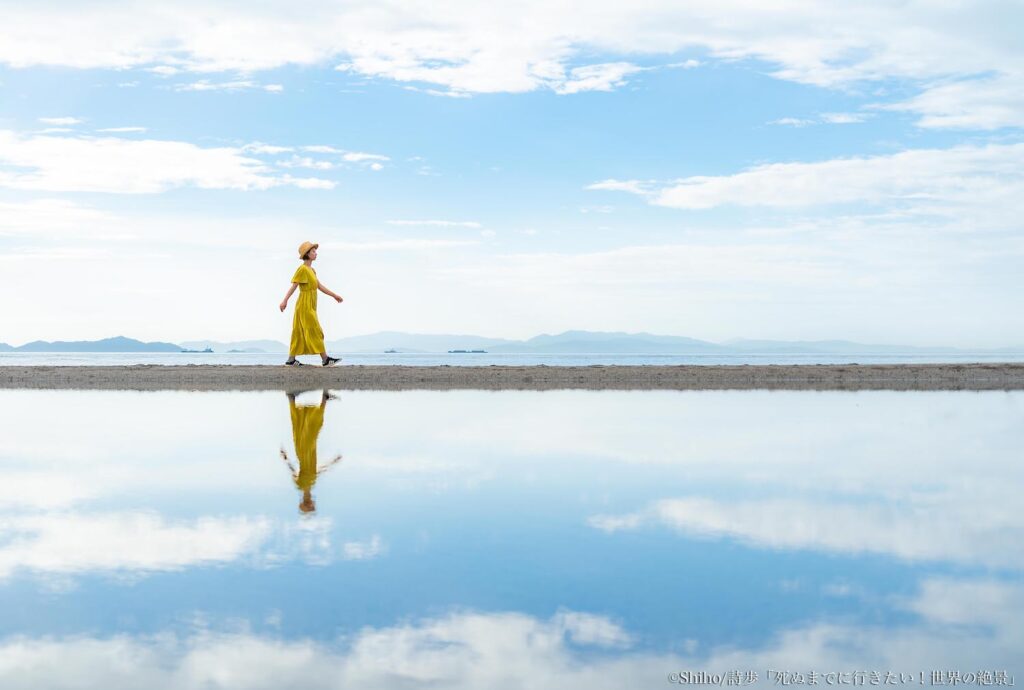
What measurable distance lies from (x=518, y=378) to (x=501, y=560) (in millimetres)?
23002

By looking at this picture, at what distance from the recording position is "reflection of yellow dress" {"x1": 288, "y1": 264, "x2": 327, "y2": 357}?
29781 mm

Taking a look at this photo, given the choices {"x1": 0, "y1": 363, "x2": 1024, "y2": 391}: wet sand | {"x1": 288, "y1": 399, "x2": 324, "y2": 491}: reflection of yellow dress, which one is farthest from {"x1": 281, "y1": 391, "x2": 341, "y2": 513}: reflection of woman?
{"x1": 0, "y1": 363, "x2": 1024, "y2": 391}: wet sand

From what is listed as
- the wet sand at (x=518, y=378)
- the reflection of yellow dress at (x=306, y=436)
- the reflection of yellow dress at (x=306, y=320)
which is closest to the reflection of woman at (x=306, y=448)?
the reflection of yellow dress at (x=306, y=436)

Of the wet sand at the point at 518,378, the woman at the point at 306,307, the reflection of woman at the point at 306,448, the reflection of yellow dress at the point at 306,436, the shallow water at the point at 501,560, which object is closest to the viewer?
the shallow water at the point at 501,560

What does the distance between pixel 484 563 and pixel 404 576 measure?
0.62 metres

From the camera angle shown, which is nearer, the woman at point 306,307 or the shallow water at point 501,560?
the shallow water at point 501,560

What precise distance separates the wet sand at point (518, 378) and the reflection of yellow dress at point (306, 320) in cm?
84

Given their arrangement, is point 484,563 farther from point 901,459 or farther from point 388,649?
point 901,459

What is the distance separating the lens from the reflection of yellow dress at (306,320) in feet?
97.7

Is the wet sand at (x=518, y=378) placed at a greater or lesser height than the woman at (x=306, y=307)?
lesser

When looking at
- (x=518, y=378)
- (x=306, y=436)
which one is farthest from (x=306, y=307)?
(x=306, y=436)

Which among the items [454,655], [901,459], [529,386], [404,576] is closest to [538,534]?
[404,576]

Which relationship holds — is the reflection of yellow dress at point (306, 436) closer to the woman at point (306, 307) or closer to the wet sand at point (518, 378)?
A: the wet sand at point (518, 378)

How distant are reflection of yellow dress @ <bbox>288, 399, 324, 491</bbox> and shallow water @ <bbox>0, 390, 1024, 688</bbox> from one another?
7 centimetres
